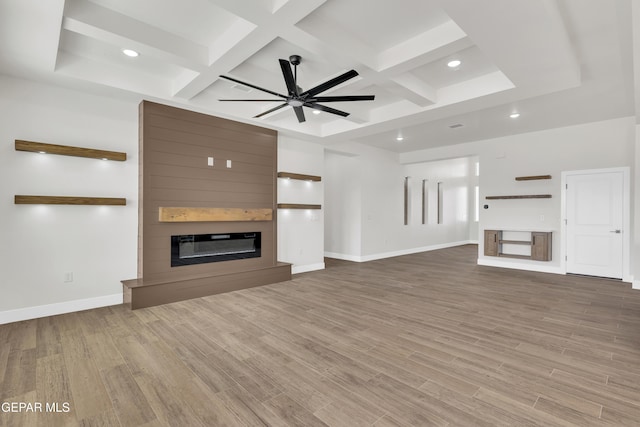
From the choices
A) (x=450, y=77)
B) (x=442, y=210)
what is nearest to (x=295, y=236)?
(x=450, y=77)

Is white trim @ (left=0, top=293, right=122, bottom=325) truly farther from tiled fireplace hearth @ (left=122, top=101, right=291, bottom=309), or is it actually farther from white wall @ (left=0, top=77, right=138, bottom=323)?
tiled fireplace hearth @ (left=122, top=101, right=291, bottom=309)

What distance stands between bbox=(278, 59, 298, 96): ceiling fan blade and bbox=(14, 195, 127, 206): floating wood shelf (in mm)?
2870

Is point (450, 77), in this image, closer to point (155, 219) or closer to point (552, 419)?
point (552, 419)

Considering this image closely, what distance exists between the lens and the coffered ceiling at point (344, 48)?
8.74 feet

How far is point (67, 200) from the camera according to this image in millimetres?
A: 3865

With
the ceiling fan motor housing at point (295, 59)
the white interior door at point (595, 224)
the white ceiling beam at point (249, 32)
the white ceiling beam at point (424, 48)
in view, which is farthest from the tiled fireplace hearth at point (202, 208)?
the white interior door at point (595, 224)

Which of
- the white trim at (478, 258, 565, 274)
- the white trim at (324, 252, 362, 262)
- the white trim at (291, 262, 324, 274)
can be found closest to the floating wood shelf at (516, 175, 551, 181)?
the white trim at (478, 258, 565, 274)

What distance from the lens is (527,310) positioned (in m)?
4.03

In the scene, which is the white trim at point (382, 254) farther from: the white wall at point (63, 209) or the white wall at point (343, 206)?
the white wall at point (63, 209)

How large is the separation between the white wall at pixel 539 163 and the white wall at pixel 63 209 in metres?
7.49

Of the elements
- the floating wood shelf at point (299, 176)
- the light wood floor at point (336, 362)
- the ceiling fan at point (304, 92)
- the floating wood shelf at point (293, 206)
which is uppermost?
the ceiling fan at point (304, 92)

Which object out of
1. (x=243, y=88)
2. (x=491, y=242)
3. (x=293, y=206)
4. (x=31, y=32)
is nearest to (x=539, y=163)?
(x=491, y=242)

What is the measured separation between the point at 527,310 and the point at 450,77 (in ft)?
11.0

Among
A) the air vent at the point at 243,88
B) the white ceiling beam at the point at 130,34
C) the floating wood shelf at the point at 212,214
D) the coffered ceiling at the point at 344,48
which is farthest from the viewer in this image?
the floating wood shelf at the point at 212,214
